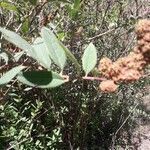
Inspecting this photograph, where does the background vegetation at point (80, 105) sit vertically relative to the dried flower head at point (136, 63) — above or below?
below

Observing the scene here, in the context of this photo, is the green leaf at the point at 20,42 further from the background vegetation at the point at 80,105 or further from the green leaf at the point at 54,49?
the background vegetation at the point at 80,105

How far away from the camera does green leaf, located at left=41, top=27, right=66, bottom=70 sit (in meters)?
0.57

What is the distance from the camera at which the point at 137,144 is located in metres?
3.16

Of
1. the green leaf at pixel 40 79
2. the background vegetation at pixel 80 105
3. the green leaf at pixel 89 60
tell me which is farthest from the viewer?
the background vegetation at pixel 80 105

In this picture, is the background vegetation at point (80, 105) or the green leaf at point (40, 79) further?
the background vegetation at point (80, 105)

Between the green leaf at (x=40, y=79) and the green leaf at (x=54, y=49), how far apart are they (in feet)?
0.12

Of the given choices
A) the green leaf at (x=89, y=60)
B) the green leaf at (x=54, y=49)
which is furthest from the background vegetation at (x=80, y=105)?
the green leaf at (x=54, y=49)

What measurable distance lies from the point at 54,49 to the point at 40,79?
0.07m

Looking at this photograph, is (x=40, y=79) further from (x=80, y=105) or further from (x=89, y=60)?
(x=80, y=105)

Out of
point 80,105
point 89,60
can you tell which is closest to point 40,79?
point 89,60

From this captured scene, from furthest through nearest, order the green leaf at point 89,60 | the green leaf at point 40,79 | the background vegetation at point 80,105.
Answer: the background vegetation at point 80,105
the green leaf at point 89,60
the green leaf at point 40,79

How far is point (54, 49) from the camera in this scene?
58cm

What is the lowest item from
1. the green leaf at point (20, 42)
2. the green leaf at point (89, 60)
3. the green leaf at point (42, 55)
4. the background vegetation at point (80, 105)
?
the background vegetation at point (80, 105)

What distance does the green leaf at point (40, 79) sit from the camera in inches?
20.5
